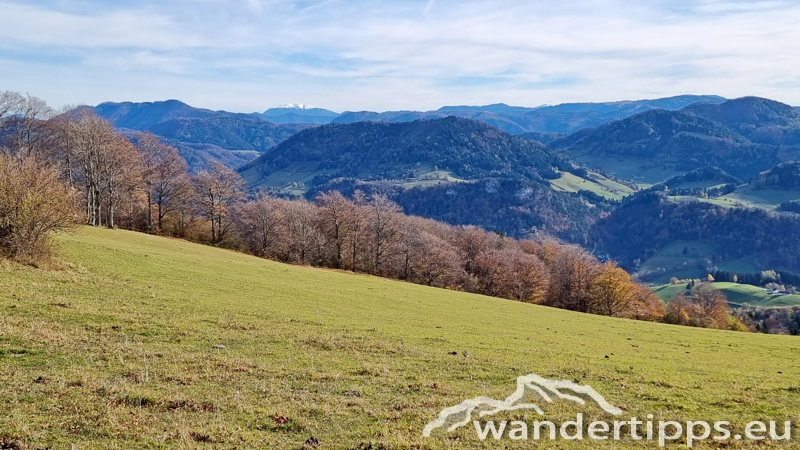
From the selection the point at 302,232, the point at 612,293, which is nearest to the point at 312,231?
the point at 302,232

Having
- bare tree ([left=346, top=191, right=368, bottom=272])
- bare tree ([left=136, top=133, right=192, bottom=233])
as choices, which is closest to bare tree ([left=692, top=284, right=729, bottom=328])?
bare tree ([left=346, top=191, right=368, bottom=272])

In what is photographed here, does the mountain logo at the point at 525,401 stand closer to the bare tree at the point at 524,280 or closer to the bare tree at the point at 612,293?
the bare tree at the point at 524,280

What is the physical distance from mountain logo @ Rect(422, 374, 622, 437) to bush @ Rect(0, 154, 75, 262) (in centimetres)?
2626

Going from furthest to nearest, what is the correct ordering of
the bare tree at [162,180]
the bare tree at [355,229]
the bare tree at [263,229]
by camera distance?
the bare tree at [355,229]
the bare tree at [263,229]
the bare tree at [162,180]

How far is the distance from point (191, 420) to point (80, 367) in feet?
16.7

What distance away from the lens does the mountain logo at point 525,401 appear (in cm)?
1082

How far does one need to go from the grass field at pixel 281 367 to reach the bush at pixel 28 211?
5.37ft

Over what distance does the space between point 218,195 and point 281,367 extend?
212ft

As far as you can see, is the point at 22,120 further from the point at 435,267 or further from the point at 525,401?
the point at 525,401

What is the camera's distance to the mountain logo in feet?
35.5

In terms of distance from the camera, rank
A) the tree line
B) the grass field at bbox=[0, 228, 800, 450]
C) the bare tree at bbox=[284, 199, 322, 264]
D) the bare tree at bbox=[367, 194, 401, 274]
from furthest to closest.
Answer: the bare tree at bbox=[367, 194, 401, 274]
the bare tree at bbox=[284, 199, 322, 264]
the tree line
the grass field at bbox=[0, 228, 800, 450]

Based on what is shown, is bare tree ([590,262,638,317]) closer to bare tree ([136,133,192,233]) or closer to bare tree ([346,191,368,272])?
bare tree ([346,191,368,272])

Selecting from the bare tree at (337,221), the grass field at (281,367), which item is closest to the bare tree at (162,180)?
the bare tree at (337,221)

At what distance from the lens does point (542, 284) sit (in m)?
79.2
